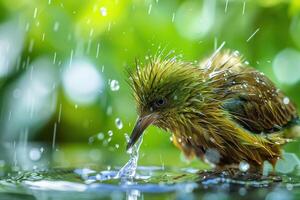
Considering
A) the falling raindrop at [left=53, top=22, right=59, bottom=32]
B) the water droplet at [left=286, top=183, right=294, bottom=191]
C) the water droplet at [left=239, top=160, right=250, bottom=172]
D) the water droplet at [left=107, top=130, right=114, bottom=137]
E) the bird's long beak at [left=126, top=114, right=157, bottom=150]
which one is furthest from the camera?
the falling raindrop at [left=53, top=22, right=59, bottom=32]

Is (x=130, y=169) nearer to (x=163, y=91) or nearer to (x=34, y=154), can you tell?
(x=163, y=91)

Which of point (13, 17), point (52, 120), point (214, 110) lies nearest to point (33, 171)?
point (214, 110)

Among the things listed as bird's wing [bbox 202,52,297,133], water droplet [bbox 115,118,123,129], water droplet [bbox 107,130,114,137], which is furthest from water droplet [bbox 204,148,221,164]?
water droplet [bbox 107,130,114,137]

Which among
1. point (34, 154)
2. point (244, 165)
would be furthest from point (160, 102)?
point (34, 154)

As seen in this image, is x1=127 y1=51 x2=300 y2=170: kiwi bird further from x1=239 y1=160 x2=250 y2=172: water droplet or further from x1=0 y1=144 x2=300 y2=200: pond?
x1=0 y1=144 x2=300 y2=200: pond

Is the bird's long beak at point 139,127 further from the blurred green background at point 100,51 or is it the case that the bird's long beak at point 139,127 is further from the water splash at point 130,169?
the blurred green background at point 100,51

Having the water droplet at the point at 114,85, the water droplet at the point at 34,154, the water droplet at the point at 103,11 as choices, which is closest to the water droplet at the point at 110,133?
the water droplet at the point at 114,85
